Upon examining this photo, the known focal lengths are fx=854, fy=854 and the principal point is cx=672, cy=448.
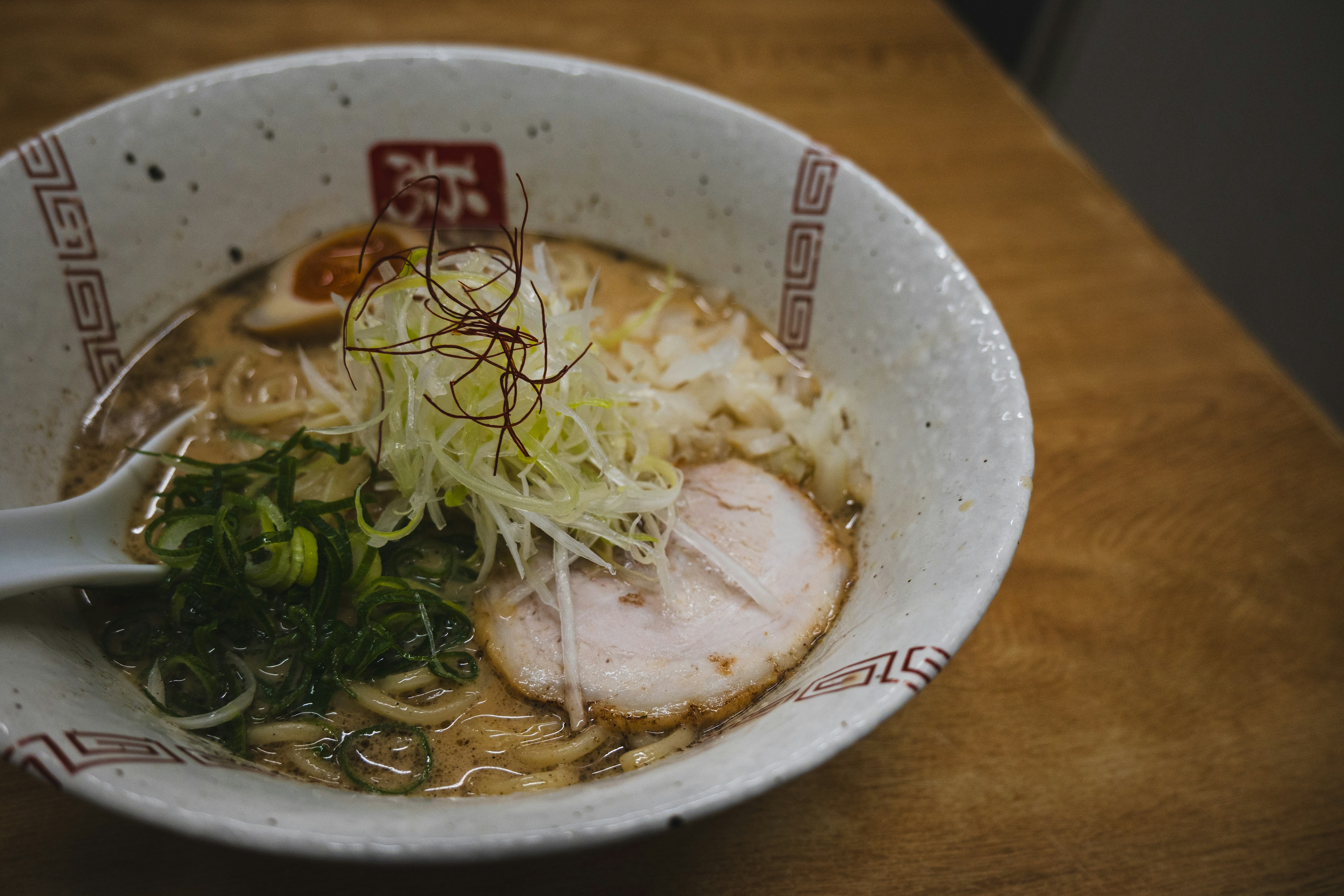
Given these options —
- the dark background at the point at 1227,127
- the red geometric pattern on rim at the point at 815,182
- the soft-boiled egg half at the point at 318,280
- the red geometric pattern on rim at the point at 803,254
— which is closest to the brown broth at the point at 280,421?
the soft-boiled egg half at the point at 318,280

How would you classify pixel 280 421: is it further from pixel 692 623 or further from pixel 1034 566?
pixel 1034 566

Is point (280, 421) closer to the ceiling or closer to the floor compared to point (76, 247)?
closer to the floor

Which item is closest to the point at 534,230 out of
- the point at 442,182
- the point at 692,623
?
the point at 442,182

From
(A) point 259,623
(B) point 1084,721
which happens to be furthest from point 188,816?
(B) point 1084,721

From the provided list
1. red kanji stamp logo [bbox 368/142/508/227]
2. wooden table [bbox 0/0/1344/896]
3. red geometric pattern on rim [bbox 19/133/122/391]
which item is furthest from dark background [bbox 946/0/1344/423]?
red geometric pattern on rim [bbox 19/133/122/391]

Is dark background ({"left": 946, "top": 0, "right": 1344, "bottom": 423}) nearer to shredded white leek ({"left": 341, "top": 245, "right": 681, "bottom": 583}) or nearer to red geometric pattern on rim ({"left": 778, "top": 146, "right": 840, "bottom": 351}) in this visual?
red geometric pattern on rim ({"left": 778, "top": 146, "right": 840, "bottom": 351})

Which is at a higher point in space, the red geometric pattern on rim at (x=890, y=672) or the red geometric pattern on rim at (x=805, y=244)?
the red geometric pattern on rim at (x=805, y=244)

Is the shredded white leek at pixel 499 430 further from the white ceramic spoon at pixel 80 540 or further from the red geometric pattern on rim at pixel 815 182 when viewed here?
the red geometric pattern on rim at pixel 815 182
